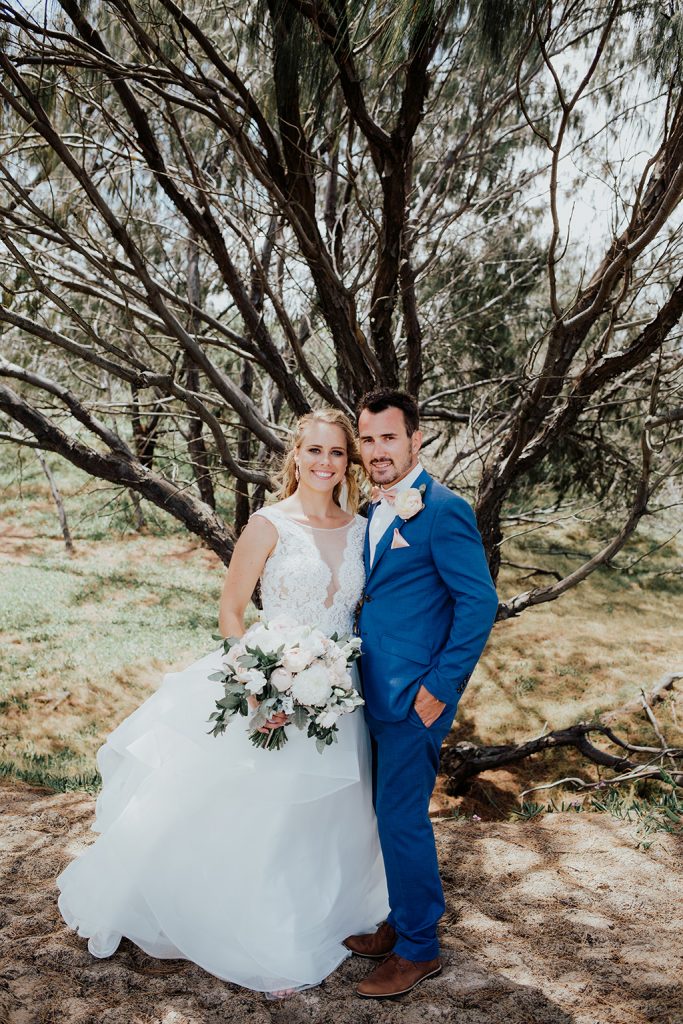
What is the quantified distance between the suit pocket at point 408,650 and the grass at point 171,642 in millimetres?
2480

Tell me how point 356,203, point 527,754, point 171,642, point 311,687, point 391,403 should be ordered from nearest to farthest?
point 311,687 → point 391,403 → point 356,203 → point 527,754 → point 171,642

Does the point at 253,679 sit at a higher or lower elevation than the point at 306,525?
lower

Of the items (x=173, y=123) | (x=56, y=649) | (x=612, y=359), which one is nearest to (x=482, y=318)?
(x=612, y=359)

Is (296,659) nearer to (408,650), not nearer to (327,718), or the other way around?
(327,718)

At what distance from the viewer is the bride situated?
2170 millimetres

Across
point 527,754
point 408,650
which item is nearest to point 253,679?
point 408,650

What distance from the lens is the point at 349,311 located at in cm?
404

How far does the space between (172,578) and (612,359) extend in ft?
21.3

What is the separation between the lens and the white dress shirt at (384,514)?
239cm

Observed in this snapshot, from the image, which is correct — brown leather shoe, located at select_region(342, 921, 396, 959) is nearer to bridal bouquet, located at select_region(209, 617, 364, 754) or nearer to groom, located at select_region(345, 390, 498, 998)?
groom, located at select_region(345, 390, 498, 998)

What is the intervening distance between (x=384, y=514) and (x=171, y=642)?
226 inches

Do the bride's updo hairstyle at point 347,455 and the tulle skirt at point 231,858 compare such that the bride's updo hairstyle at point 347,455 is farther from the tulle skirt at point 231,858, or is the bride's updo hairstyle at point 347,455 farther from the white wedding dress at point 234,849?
the tulle skirt at point 231,858

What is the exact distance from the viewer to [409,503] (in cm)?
225

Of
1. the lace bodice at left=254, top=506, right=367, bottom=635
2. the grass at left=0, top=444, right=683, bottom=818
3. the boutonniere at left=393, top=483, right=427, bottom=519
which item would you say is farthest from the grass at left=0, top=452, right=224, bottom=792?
the boutonniere at left=393, top=483, right=427, bottom=519
